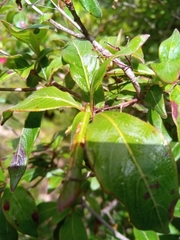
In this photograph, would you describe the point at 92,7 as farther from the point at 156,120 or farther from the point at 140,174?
the point at 140,174

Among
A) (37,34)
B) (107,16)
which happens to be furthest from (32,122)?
(107,16)

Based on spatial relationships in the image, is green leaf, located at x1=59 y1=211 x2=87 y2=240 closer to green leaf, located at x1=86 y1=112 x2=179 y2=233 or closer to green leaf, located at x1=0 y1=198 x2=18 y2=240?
green leaf, located at x1=0 y1=198 x2=18 y2=240

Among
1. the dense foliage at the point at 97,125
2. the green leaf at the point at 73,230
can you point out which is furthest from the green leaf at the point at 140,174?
the green leaf at the point at 73,230

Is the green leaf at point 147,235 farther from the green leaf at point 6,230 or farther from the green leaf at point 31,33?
the green leaf at point 31,33

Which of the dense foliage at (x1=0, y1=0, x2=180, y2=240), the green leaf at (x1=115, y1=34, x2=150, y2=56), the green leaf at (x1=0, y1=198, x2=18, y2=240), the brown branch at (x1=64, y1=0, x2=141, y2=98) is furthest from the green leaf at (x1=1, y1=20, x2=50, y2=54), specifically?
the green leaf at (x1=0, y1=198, x2=18, y2=240)

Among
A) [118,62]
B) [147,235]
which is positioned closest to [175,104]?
[118,62]

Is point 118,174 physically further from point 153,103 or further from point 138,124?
point 153,103
